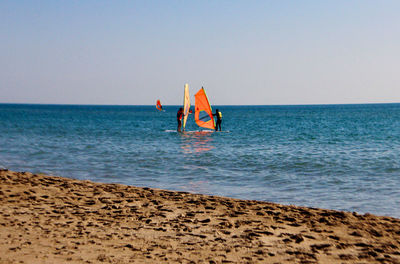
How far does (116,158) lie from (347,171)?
8.43m

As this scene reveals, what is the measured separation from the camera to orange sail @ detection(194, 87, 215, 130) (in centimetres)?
2784

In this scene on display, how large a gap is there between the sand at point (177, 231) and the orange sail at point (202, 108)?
19.5 meters

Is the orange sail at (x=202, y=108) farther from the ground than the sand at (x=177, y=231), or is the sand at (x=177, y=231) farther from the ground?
the orange sail at (x=202, y=108)

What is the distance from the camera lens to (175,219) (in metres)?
6.80

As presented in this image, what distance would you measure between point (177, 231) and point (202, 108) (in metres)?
22.6

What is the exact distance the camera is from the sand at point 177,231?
200 inches

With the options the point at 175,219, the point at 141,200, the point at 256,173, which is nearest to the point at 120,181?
the point at 141,200

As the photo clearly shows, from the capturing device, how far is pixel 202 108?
28.6 m

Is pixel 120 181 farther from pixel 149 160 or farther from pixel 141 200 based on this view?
pixel 149 160

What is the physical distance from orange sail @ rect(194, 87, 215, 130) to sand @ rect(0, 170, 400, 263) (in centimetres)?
1955

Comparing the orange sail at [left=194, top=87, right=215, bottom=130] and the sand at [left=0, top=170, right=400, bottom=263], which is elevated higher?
the orange sail at [left=194, top=87, right=215, bottom=130]

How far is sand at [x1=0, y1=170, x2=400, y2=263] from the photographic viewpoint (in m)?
5.08

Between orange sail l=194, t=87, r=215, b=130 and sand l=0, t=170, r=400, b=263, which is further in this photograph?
orange sail l=194, t=87, r=215, b=130

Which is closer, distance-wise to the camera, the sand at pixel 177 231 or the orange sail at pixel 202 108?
the sand at pixel 177 231
